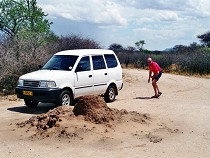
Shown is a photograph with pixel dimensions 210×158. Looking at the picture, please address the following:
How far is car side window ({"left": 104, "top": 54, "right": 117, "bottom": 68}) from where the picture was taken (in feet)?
48.4

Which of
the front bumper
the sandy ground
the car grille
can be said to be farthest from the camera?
the car grille

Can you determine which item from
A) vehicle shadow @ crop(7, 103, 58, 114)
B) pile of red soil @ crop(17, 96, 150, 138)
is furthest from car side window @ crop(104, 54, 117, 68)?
pile of red soil @ crop(17, 96, 150, 138)

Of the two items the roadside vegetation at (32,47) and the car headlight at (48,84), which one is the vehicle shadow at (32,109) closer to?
the car headlight at (48,84)

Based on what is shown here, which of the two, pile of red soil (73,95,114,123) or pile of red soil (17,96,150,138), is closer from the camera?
pile of red soil (17,96,150,138)

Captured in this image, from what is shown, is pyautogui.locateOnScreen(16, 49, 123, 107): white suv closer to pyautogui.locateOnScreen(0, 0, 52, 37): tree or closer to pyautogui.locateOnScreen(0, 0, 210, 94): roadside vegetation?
pyautogui.locateOnScreen(0, 0, 210, 94): roadside vegetation

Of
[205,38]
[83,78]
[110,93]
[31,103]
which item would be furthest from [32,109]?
[205,38]

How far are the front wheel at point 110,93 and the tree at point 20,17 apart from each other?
10512 mm

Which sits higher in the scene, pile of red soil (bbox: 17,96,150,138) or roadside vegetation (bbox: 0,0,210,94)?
roadside vegetation (bbox: 0,0,210,94)

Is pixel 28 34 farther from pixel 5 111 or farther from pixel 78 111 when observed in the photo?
pixel 78 111

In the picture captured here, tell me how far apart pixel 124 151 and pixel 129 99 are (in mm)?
7909

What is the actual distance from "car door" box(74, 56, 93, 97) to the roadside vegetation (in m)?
4.19

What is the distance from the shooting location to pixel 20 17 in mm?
24281

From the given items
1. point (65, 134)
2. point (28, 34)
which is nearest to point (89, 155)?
point (65, 134)

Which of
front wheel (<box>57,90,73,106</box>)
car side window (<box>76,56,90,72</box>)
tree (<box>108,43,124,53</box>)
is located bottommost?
front wheel (<box>57,90,73,106</box>)
